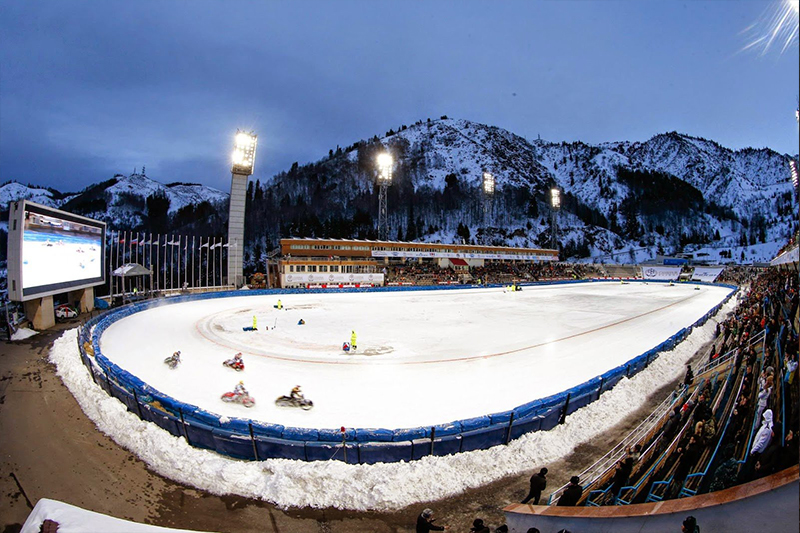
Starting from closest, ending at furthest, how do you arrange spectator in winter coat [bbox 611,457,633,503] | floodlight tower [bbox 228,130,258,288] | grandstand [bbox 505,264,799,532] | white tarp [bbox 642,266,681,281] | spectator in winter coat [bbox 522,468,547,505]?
grandstand [bbox 505,264,799,532], spectator in winter coat [bbox 611,457,633,503], spectator in winter coat [bbox 522,468,547,505], floodlight tower [bbox 228,130,258,288], white tarp [bbox 642,266,681,281]

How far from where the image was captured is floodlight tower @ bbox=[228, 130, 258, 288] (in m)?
45.3

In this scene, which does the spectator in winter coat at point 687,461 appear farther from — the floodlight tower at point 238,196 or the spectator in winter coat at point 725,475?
the floodlight tower at point 238,196

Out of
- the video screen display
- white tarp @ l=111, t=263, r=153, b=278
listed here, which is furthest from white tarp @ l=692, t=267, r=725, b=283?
the video screen display

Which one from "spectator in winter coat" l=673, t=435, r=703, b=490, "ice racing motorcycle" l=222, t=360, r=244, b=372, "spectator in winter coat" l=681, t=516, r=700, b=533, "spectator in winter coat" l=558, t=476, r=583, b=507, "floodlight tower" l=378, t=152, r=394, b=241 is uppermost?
"floodlight tower" l=378, t=152, r=394, b=241

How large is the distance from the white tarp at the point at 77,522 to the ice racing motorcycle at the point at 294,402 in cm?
513

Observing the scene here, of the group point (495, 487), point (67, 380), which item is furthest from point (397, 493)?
point (67, 380)

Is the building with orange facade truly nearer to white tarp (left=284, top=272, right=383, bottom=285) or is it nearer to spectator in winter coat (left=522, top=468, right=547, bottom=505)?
white tarp (left=284, top=272, right=383, bottom=285)

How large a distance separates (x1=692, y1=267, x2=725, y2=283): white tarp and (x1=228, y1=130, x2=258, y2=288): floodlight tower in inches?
3414

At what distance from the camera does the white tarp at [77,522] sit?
5520 millimetres

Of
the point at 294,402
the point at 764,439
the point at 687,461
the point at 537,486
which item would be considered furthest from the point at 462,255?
the point at 764,439

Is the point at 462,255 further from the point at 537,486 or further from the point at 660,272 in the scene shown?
the point at 537,486

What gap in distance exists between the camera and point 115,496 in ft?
22.6

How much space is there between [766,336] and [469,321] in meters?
14.8

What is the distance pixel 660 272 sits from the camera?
277 ft
